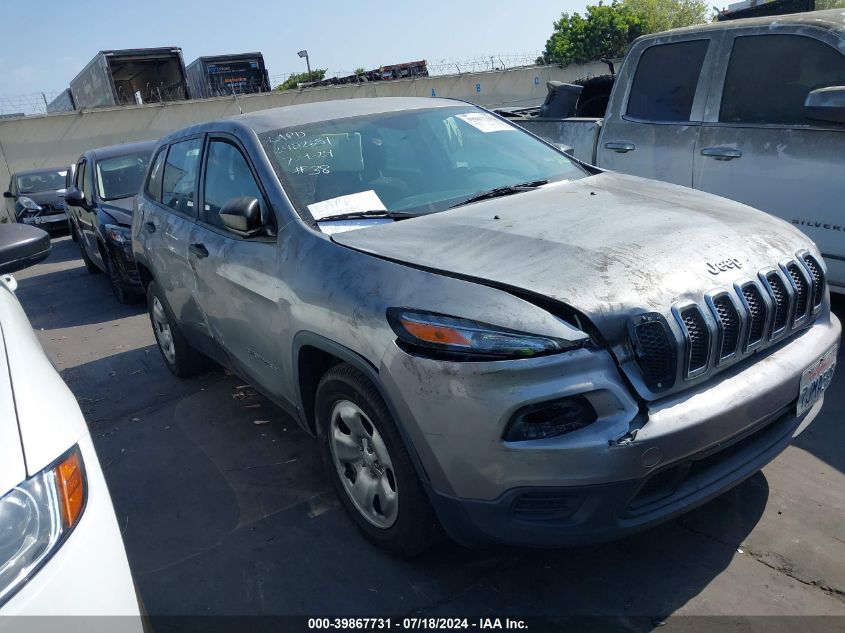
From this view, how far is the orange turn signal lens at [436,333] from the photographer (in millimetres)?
2320

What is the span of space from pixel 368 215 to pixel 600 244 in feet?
3.67

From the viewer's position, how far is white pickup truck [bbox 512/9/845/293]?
4.28 metres

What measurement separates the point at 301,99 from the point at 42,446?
29.3 meters

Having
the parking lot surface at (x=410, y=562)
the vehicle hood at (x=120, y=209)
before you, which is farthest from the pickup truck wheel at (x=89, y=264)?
the parking lot surface at (x=410, y=562)

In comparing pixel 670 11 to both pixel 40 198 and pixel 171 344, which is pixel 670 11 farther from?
pixel 171 344

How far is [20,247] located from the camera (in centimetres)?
297

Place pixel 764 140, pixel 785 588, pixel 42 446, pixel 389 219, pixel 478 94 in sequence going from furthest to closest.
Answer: pixel 478 94 < pixel 764 140 < pixel 389 219 < pixel 785 588 < pixel 42 446

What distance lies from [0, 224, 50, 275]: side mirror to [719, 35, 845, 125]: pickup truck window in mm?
4224

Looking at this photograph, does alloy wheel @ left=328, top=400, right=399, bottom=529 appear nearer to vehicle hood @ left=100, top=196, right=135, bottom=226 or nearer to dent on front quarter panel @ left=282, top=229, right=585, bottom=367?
dent on front quarter panel @ left=282, top=229, right=585, bottom=367

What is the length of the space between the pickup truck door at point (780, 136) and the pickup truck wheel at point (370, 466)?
10.3 feet

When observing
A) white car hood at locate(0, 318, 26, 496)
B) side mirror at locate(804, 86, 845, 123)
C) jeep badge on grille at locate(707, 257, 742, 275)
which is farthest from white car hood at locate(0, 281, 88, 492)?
side mirror at locate(804, 86, 845, 123)

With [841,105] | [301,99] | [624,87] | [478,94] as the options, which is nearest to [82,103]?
[301,99]

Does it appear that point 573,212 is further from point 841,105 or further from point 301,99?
point 301,99

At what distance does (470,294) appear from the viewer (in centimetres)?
241
